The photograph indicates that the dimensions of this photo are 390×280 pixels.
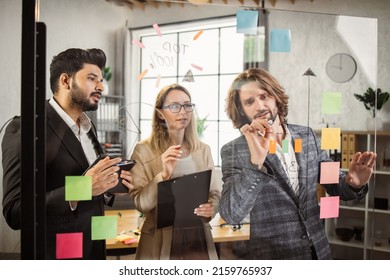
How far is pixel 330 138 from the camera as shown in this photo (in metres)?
2.32

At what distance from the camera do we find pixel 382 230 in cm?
254

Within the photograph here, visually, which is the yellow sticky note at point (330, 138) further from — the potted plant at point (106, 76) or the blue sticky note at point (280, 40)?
the potted plant at point (106, 76)

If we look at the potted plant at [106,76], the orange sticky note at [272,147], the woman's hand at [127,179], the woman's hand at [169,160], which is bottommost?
the woman's hand at [127,179]

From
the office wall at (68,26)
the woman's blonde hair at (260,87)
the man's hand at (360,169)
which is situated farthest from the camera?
the man's hand at (360,169)

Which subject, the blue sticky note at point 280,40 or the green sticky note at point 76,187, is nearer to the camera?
the green sticky note at point 76,187

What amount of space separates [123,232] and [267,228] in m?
0.70

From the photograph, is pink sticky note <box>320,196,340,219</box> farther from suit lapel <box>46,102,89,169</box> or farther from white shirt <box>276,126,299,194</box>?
suit lapel <box>46,102,89,169</box>

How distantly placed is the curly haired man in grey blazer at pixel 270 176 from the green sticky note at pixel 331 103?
140 millimetres

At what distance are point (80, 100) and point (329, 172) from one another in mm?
1276

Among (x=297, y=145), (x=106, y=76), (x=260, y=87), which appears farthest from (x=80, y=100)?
(x=297, y=145)

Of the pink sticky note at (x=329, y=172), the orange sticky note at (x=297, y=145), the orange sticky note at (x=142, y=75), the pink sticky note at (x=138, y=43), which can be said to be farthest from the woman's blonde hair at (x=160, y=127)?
the pink sticky note at (x=329, y=172)

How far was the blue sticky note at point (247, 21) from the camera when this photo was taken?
6.98 ft

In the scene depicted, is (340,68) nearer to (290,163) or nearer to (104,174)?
(290,163)

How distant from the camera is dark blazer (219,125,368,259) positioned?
7.07 ft
